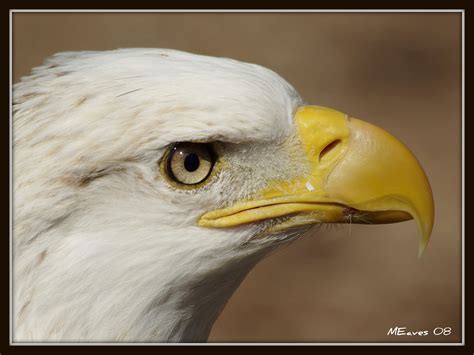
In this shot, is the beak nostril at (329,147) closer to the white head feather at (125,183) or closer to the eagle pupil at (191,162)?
the white head feather at (125,183)

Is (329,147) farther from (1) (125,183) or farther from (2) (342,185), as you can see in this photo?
(1) (125,183)

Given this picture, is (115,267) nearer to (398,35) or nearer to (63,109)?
(63,109)

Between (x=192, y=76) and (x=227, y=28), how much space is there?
10205 mm

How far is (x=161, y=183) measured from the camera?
129 inches

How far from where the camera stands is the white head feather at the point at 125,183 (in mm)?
3184

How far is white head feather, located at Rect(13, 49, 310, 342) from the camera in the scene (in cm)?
318

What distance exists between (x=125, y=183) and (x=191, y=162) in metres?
0.30

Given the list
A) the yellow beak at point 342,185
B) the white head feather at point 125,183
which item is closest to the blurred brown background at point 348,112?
the yellow beak at point 342,185

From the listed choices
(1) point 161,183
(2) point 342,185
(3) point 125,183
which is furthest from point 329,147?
(3) point 125,183

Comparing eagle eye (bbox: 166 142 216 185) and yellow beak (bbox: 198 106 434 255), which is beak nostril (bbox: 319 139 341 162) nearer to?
yellow beak (bbox: 198 106 434 255)

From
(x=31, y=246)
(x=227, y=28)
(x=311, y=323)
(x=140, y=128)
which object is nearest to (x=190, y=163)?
(x=140, y=128)

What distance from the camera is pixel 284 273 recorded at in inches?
419

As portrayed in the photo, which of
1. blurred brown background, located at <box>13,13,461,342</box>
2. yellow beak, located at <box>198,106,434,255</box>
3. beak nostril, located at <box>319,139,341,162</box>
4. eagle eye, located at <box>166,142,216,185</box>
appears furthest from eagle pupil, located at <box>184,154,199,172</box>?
blurred brown background, located at <box>13,13,461,342</box>

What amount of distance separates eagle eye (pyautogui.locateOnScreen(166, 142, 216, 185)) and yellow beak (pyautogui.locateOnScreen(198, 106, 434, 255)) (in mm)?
185
